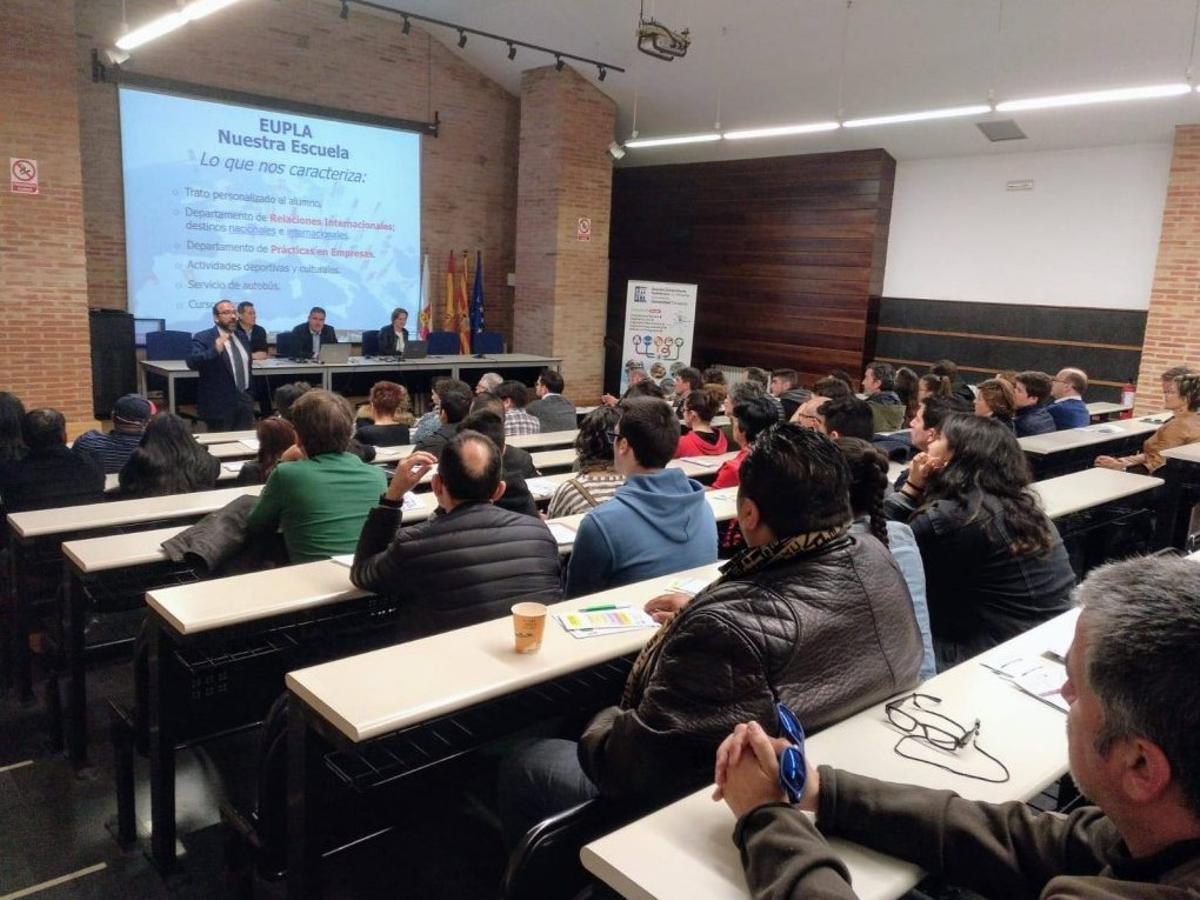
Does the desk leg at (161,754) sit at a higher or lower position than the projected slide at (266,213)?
lower

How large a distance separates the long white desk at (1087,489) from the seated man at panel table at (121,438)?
417cm

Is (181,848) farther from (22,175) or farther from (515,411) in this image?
(22,175)

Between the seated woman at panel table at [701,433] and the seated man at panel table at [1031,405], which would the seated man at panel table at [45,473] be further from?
the seated man at panel table at [1031,405]

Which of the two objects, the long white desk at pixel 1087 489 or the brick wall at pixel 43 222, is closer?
the long white desk at pixel 1087 489

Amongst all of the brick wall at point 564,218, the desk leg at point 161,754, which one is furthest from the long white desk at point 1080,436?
the brick wall at point 564,218

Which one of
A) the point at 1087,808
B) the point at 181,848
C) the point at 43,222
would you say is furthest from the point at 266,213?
the point at 1087,808

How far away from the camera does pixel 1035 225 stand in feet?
30.1

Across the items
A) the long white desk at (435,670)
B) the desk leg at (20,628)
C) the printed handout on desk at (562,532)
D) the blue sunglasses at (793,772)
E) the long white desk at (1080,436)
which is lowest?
the desk leg at (20,628)

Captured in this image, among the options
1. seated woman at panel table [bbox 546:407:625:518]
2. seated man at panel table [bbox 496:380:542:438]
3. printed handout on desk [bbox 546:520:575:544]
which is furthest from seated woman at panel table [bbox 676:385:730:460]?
printed handout on desk [bbox 546:520:575:544]

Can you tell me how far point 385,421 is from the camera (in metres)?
5.20

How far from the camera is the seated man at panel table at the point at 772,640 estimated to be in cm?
137

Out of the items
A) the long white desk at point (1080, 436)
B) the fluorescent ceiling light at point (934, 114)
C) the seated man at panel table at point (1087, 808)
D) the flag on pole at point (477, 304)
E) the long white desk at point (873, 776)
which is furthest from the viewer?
the flag on pole at point (477, 304)

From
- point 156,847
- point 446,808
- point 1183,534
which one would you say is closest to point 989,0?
point 1183,534

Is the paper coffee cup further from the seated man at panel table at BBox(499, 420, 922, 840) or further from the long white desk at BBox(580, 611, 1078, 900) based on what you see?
the long white desk at BBox(580, 611, 1078, 900)
